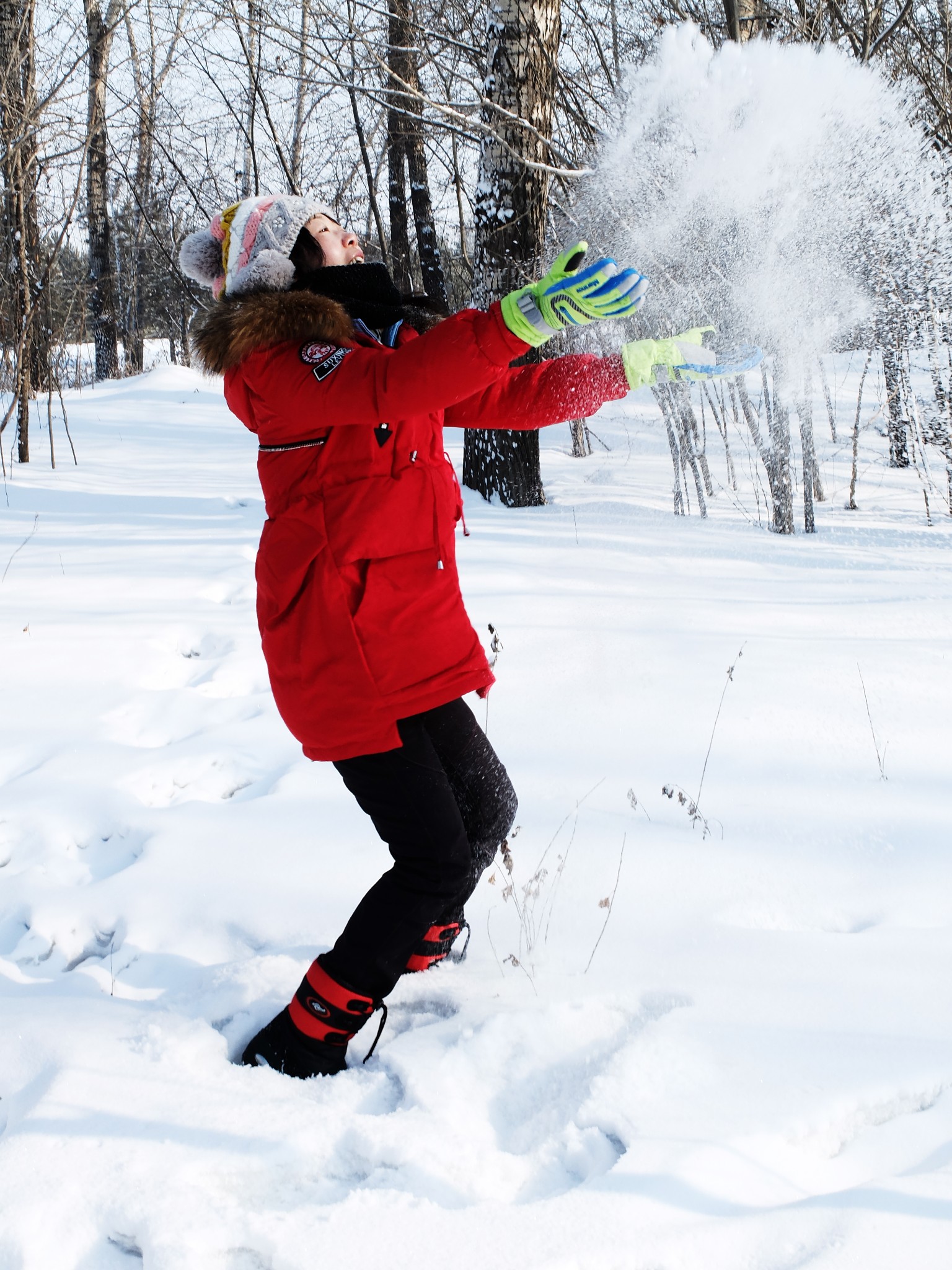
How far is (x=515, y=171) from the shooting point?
494 centimetres

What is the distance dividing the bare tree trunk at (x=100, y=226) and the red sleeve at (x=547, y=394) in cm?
1038

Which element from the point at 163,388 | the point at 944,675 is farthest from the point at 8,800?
the point at 163,388

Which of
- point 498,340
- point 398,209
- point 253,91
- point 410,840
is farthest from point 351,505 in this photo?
point 398,209

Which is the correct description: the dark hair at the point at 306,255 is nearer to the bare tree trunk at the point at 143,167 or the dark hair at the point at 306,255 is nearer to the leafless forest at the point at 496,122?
the leafless forest at the point at 496,122

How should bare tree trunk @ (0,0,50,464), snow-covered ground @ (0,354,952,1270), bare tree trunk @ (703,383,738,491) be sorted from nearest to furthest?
snow-covered ground @ (0,354,952,1270) < bare tree trunk @ (703,383,738,491) < bare tree trunk @ (0,0,50,464)

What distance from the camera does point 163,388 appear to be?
11062 mm

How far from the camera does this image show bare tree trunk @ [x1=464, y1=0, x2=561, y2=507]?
476 centimetres

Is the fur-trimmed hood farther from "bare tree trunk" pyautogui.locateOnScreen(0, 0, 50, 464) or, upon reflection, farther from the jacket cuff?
"bare tree trunk" pyautogui.locateOnScreen(0, 0, 50, 464)

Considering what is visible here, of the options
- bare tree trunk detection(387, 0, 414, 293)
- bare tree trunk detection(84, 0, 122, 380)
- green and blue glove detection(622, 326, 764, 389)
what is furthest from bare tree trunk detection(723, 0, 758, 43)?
bare tree trunk detection(84, 0, 122, 380)

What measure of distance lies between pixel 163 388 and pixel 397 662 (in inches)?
425

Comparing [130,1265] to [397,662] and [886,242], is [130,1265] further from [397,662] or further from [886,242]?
[886,242]

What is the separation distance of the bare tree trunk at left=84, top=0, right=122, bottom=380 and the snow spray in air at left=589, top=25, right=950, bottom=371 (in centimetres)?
835

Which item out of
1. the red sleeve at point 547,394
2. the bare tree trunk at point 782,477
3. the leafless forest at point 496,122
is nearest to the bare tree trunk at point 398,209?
the leafless forest at point 496,122

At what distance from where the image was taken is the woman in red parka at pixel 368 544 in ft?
4.29
